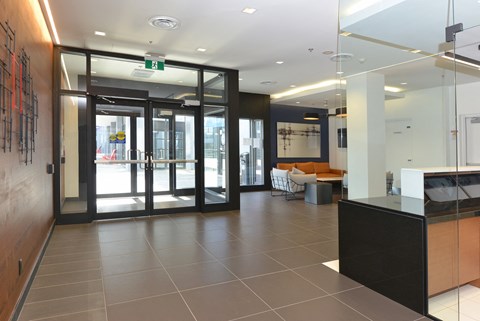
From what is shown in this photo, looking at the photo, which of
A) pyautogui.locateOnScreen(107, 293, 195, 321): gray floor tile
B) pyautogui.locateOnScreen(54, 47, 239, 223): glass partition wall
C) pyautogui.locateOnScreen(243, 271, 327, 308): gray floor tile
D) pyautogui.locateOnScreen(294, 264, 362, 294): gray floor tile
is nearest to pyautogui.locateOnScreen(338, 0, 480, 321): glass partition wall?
pyautogui.locateOnScreen(294, 264, 362, 294): gray floor tile

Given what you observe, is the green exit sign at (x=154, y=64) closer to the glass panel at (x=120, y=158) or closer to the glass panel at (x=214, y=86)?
the glass panel at (x=120, y=158)

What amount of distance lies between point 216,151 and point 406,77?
3.99 metres

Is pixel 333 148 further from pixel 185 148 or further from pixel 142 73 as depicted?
pixel 142 73

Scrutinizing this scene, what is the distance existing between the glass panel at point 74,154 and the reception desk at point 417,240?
4774 mm

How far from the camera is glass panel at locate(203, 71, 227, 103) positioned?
681 cm

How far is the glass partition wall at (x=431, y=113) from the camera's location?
270cm

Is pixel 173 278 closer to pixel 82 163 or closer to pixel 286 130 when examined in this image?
pixel 82 163

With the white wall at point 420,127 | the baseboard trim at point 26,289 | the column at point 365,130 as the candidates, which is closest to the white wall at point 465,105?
the white wall at point 420,127

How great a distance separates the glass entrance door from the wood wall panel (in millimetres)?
1107

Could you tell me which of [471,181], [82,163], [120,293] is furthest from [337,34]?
[82,163]

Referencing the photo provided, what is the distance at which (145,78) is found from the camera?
250 inches

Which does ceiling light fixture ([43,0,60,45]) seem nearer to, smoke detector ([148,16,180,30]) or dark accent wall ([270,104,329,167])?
smoke detector ([148,16,180,30])

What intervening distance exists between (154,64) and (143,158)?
6.12ft

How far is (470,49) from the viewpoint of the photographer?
301 centimetres
